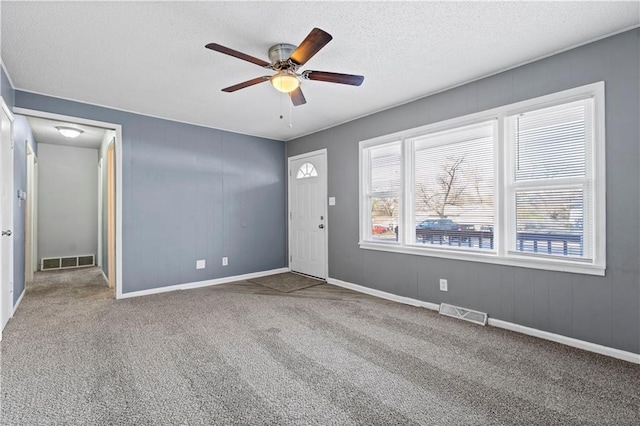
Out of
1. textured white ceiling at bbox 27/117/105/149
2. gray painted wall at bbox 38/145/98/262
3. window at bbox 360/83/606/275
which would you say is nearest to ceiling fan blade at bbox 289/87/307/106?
window at bbox 360/83/606/275

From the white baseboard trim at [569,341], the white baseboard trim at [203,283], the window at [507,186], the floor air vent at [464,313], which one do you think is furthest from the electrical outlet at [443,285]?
the white baseboard trim at [203,283]

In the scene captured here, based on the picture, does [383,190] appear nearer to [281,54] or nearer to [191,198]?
[281,54]

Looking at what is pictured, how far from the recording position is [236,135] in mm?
5363

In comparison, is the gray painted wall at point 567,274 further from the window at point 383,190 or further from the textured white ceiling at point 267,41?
the window at point 383,190

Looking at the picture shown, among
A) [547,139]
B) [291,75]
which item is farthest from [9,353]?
[547,139]

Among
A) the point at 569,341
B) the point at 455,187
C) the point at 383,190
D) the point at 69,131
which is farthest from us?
the point at 69,131

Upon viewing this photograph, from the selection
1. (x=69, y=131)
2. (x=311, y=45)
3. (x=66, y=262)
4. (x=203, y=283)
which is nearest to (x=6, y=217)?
(x=203, y=283)

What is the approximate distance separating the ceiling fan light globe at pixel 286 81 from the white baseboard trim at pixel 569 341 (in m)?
2.90

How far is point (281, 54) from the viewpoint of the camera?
2584 mm

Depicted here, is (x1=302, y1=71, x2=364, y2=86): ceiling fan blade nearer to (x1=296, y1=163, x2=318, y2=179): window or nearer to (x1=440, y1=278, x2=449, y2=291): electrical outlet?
(x1=440, y1=278, x2=449, y2=291): electrical outlet

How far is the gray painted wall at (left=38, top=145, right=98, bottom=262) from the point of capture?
6398 millimetres

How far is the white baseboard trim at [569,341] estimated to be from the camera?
7.98ft

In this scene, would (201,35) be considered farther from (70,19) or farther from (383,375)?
(383,375)

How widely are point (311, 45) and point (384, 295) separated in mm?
3164
